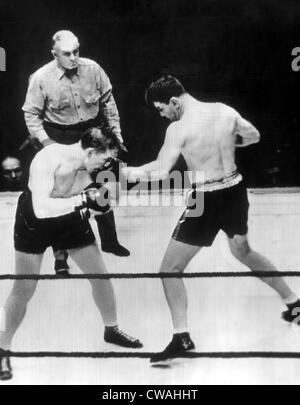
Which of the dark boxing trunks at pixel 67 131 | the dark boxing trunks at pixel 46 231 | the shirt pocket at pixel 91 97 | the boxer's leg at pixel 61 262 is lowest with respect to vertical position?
the boxer's leg at pixel 61 262

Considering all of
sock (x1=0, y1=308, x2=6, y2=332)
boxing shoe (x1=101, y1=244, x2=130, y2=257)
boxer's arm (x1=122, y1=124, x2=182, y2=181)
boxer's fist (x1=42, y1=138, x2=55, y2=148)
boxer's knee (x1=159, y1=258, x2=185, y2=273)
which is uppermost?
boxer's fist (x1=42, y1=138, x2=55, y2=148)

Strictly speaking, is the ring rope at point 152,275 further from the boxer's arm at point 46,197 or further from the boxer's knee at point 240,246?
the boxer's arm at point 46,197

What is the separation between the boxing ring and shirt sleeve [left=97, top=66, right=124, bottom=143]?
432mm

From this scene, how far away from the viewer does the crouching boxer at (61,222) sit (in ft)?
8.17

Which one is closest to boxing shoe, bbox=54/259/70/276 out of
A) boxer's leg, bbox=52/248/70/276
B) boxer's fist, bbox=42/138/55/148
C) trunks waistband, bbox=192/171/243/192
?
boxer's leg, bbox=52/248/70/276

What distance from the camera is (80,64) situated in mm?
2582

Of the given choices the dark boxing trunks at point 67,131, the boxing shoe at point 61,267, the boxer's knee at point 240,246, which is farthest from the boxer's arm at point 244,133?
the boxing shoe at point 61,267

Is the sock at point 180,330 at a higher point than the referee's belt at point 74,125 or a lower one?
lower

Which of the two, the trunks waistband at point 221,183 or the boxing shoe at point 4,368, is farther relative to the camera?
the boxing shoe at point 4,368

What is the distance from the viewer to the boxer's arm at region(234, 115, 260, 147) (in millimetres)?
2523

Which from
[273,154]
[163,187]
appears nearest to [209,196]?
[163,187]

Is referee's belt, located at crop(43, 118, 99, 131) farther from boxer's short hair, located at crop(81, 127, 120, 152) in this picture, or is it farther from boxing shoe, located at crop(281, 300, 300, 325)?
boxing shoe, located at crop(281, 300, 300, 325)

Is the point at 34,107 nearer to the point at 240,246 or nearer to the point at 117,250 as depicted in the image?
the point at 117,250
